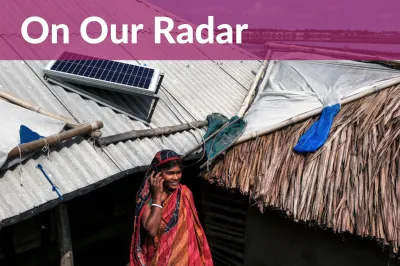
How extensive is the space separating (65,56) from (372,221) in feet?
14.0

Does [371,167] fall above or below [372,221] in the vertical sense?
above

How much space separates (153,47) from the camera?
725cm

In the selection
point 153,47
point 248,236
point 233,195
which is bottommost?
point 248,236

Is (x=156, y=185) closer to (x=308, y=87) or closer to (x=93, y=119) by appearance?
(x=93, y=119)

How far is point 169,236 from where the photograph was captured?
3703 millimetres

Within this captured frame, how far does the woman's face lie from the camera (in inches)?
143

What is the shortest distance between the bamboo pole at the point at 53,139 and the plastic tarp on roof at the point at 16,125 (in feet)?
0.19

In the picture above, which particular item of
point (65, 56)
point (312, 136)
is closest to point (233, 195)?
point (312, 136)

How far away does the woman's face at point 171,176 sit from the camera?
11.9 feet

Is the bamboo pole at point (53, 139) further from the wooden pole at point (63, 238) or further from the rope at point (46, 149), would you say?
the wooden pole at point (63, 238)

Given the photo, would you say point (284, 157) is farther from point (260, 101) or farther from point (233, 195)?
point (260, 101)

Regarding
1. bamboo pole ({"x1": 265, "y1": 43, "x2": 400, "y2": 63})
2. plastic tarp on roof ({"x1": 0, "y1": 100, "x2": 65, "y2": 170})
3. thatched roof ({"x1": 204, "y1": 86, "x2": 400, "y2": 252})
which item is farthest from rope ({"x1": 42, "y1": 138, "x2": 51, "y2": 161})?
bamboo pole ({"x1": 265, "y1": 43, "x2": 400, "y2": 63})

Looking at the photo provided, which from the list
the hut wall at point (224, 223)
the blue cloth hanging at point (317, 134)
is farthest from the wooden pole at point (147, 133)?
the blue cloth hanging at point (317, 134)

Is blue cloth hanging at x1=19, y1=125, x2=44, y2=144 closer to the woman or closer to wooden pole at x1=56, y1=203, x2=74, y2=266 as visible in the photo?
wooden pole at x1=56, y1=203, x2=74, y2=266
